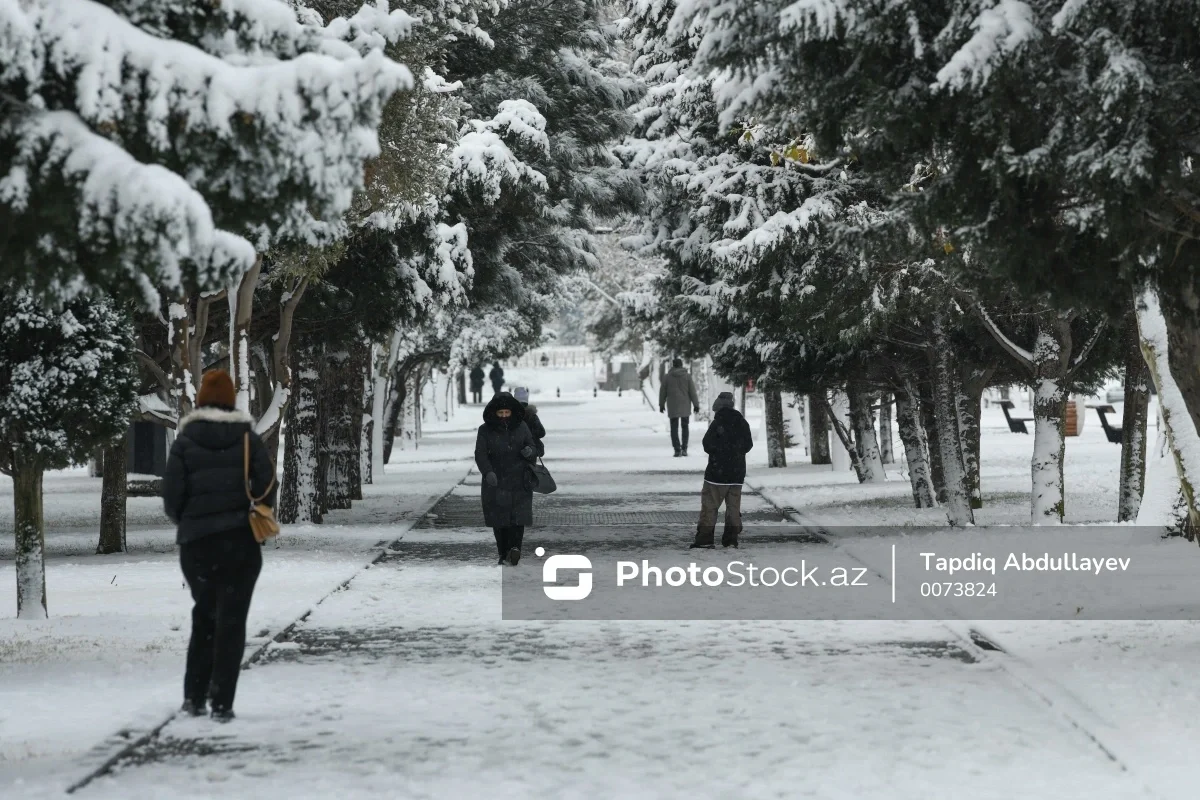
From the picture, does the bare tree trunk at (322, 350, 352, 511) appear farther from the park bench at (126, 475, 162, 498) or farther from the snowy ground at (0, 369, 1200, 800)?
the snowy ground at (0, 369, 1200, 800)

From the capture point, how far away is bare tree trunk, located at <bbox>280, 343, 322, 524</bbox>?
20.7 metres

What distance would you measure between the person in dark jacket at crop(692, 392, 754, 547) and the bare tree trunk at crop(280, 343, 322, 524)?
556 cm

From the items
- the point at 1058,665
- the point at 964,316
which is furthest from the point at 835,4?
the point at 964,316

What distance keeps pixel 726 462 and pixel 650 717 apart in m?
9.01

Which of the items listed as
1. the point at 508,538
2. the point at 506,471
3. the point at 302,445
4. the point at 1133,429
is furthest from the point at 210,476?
the point at 1133,429

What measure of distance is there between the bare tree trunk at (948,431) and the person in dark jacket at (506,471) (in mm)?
5128

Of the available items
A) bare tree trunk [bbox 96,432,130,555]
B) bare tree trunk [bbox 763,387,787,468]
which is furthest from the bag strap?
bare tree trunk [bbox 763,387,787,468]

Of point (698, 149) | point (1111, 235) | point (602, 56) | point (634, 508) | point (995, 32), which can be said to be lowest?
point (634, 508)

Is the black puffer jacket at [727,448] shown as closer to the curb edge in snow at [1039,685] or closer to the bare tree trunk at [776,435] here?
the curb edge in snow at [1039,685]

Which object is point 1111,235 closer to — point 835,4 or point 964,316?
point 835,4

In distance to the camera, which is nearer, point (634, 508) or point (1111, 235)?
point (1111, 235)

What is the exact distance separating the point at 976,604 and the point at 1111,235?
4.29m

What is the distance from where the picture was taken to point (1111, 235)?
8875 mm

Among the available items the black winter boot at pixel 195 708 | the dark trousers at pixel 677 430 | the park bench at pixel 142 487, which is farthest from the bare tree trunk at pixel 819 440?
the black winter boot at pixel 195 708
